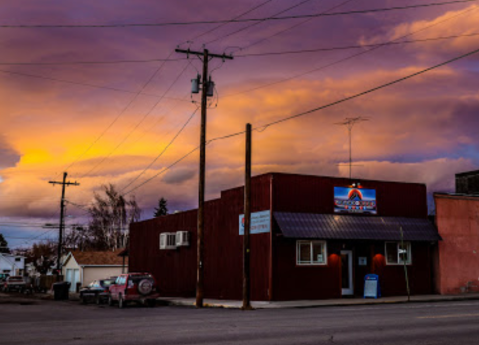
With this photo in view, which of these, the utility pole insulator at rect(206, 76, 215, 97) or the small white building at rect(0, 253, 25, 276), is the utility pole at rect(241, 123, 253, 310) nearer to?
the utility pole insulator at rect(206, 76, 215, 97)

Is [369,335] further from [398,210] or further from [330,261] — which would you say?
[398,210]

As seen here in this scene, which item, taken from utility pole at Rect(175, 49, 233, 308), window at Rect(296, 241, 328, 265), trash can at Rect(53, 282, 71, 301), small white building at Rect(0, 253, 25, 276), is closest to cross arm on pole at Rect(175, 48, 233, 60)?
utility pole at Rect(175, 49, 233, 308)

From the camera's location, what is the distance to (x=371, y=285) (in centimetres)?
2769

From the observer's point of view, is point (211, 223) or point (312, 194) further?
point (211, 223)

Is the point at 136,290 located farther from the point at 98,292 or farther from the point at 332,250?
the point at 332,250

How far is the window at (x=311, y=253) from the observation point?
2758cm

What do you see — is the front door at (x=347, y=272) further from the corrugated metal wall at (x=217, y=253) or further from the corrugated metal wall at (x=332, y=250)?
the corrugated metal wall at (x=217, y=253)

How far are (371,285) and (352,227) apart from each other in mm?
3027

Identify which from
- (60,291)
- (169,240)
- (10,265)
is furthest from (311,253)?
(10,265)

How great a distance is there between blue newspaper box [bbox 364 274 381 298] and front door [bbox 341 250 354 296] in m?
1.15

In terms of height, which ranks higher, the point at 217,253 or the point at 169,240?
the point at 169,240

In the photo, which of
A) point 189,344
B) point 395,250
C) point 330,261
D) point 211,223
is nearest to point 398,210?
point 395,250

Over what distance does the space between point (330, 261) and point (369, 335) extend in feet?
53.4

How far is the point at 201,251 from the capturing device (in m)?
26.2
